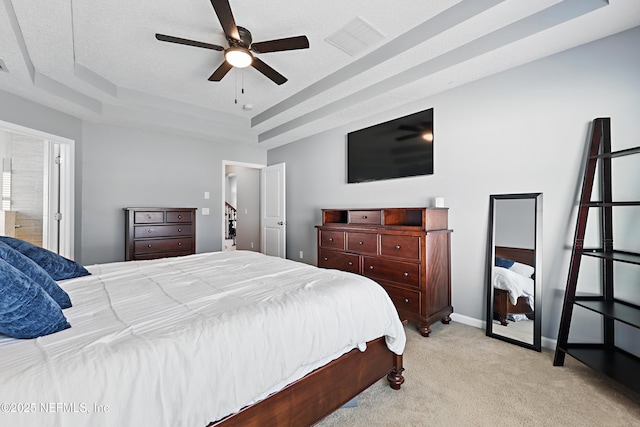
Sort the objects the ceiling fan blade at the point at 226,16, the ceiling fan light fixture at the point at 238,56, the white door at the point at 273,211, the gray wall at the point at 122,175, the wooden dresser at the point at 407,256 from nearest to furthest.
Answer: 1. the ceiling fan blade at the point at 226,16
2. the ceiling fan light fixture at the point at 238,56
3. the wooden dresser at the point at 407,256
4. the gray wall at the point at 122,175
5. the white door at the point at 273,211

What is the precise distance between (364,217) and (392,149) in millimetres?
939

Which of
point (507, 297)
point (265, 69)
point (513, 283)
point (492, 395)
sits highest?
point (265, 69)

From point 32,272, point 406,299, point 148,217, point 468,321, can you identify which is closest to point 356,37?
point 406,299

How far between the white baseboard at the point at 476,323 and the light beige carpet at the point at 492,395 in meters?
0.08

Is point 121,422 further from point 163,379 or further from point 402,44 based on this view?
point 402,44

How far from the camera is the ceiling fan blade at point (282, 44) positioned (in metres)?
2.11

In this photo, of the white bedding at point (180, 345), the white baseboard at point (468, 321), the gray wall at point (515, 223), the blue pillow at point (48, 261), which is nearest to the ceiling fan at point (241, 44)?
the blue pillow at point (48, 261)

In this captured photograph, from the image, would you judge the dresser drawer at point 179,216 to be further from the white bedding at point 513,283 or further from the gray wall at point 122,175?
the white bedding at point 513,283

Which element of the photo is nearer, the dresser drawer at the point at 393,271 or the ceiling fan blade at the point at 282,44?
the ceiling fan blade at the point at 282,44

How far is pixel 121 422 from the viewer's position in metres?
0.81

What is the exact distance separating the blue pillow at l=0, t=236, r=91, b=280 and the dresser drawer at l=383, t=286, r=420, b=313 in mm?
2624

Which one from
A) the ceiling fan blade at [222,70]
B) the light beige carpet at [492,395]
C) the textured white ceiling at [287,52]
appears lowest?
the light beige carpet at [492,395]

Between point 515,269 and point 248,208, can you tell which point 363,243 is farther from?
point 248,208

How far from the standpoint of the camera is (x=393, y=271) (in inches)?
115
